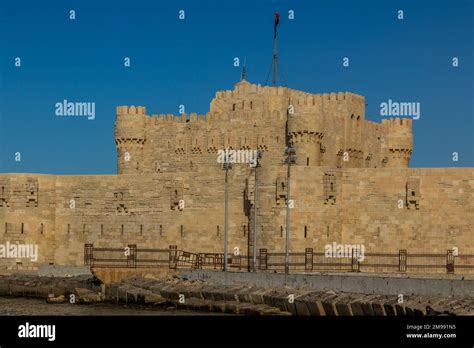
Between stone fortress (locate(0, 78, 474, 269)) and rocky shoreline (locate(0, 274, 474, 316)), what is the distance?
20.5 feet

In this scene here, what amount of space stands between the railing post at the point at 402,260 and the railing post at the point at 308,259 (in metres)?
3.45

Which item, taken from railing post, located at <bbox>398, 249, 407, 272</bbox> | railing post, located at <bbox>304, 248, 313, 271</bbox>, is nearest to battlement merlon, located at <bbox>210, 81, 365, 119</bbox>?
railing post, located at <bbox>304, 248, 313, 271</bbox>

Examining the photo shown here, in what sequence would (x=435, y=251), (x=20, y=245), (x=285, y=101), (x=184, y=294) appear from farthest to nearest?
1. (x=285, y=101)
2. (x=20, y=245)
3. (x=435, y=251)
4. (x=184, y=294)

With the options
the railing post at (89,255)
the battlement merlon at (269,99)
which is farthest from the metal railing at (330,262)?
the battlement merlon at (269,99)

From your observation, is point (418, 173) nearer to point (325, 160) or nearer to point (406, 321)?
point (325, 160)

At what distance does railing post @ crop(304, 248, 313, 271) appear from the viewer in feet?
152

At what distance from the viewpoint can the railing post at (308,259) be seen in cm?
4642

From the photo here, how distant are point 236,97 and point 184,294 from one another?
23.8 m

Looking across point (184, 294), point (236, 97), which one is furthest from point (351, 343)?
point (236, 97)

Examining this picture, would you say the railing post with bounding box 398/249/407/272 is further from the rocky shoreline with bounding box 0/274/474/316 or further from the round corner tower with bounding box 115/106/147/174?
the round corner tower with bounding box 115/106/147/174

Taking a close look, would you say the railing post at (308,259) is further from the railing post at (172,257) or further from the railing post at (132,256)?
the railing post at (132,256)

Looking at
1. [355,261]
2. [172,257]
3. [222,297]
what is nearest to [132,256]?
[172,257]

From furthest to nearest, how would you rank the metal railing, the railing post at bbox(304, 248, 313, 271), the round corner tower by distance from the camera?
the round corner tower < the metal railing < the railing post at bbox(304, 248, 313, 271)

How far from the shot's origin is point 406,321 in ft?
105
